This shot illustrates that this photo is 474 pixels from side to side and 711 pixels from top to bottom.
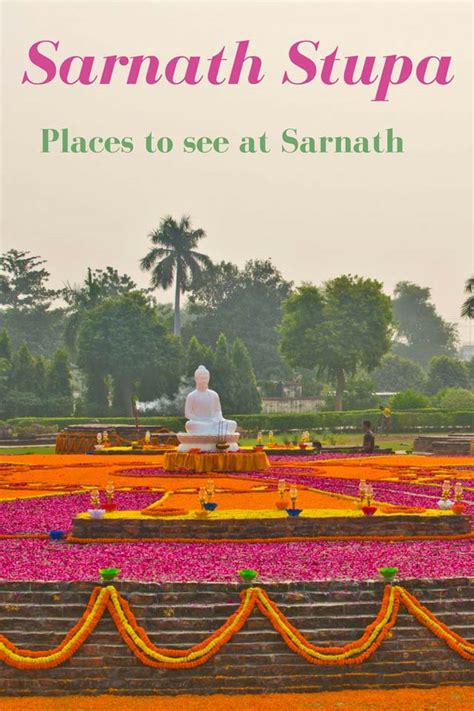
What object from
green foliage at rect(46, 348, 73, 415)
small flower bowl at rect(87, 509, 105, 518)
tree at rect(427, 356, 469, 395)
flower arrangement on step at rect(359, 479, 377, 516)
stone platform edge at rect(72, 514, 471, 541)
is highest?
tree at rect(427, 356, 469, 395)

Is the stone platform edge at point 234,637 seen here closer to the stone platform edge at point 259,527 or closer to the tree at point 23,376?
the stone platform edge at point 259,527

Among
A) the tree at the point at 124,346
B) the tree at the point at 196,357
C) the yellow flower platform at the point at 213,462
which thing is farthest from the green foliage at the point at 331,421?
the yellow flower platform at the point at 213,462

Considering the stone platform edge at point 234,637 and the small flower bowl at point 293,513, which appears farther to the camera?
the small flower bowl at point 293,513

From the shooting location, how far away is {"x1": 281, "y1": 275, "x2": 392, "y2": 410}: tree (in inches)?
2544

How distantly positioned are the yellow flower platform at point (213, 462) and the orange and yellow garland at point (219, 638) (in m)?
15.2

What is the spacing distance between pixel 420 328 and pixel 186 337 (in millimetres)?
43156

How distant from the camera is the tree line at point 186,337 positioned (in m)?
59.4

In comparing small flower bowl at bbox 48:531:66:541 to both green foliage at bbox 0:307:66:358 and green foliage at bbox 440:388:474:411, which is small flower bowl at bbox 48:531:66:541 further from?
green foliage at bbox 0:307:66:358

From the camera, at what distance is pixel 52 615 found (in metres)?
11.6

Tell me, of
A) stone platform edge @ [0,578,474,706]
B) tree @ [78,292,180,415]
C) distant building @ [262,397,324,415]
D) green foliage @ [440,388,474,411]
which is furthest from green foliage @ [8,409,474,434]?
stone platform edge @ [0,578,474,706]

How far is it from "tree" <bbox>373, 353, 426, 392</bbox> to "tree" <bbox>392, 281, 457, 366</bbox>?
22.7 metres

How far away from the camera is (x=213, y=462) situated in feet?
88.2

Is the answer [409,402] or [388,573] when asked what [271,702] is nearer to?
[388,573]

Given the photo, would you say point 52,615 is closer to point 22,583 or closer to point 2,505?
point 22,583
